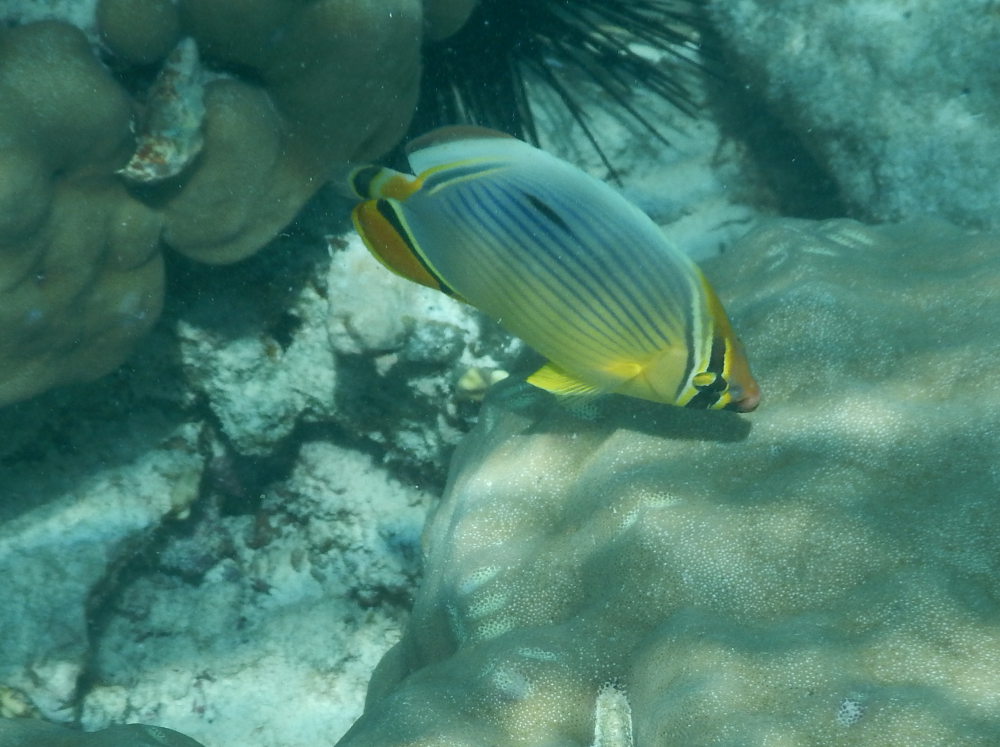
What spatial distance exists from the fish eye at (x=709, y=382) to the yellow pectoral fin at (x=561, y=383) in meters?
0.28

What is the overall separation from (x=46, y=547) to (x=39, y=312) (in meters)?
1.58

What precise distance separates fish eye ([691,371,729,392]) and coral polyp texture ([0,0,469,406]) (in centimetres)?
180

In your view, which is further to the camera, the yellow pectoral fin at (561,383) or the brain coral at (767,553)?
the yellow pectoral fin at (561,383)

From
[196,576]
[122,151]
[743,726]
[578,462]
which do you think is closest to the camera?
[743,726]

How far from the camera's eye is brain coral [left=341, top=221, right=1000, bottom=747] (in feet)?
5.55

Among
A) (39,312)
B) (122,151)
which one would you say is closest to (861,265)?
(122,151)

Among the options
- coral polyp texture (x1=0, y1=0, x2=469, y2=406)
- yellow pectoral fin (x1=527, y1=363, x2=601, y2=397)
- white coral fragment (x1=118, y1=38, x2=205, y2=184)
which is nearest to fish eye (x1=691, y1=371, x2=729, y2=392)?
yellow pectoral fin (x1=527, y1=363, x2=601, y2=397)

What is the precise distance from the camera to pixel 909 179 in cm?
356

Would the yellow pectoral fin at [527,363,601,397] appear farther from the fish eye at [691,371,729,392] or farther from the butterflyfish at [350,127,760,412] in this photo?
the fish eye at [691,371,729,392]

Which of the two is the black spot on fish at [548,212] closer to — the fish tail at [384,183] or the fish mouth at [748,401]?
the fish tail at [384,183]

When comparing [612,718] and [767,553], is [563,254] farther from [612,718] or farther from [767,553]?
[612,718]

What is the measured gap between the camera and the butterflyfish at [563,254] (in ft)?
6.03

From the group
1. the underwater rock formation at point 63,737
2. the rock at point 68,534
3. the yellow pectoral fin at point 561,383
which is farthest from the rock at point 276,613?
the yellow pectoral fin at point 561,383

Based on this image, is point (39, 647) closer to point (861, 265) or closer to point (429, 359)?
point (429, 359)
